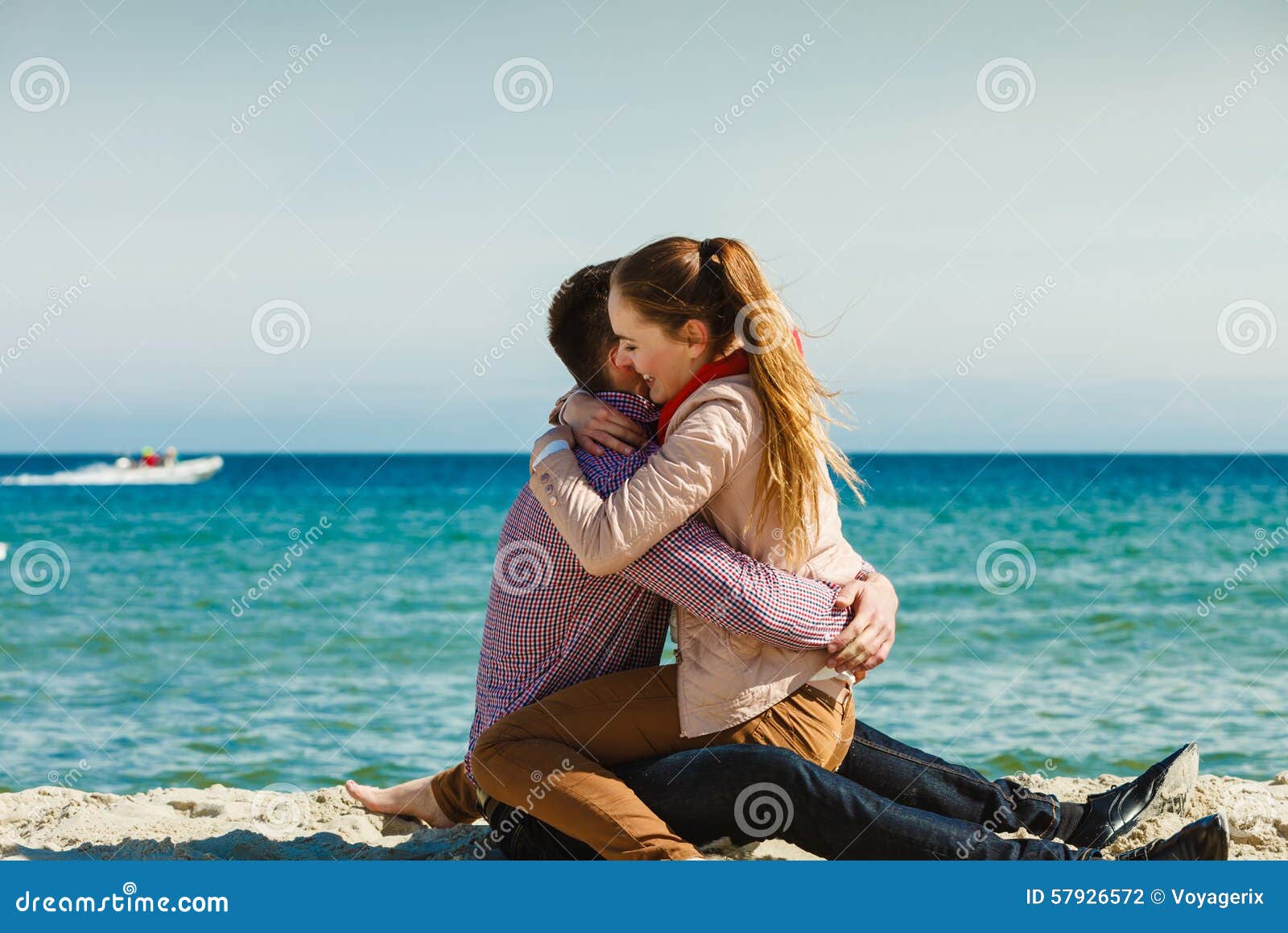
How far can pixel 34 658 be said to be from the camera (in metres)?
9.39

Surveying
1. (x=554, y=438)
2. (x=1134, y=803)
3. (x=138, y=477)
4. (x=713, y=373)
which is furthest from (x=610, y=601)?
(x=138, y=477)

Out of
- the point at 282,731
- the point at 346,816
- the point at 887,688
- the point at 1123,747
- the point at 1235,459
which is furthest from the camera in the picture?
the point at 1235,459

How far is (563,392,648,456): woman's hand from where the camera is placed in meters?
2.85

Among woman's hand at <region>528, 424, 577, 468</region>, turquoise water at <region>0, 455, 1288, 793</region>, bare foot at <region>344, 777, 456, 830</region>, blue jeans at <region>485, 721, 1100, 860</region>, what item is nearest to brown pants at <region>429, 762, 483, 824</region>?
bare foot at <region>344, 777, 456, 830</region>

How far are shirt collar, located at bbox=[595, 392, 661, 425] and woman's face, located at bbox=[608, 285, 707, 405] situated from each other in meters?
0.10

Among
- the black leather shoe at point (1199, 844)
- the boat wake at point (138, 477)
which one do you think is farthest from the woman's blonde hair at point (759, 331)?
the boat wake at point (138, 477)

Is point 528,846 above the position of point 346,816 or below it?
above

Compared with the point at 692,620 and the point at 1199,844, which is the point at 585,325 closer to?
the point at 692,620

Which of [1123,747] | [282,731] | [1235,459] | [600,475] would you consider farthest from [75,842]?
[1235,459]

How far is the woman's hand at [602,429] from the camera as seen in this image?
2850 mm

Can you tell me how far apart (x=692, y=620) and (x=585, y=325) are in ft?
2.79

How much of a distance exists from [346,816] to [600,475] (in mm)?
1769

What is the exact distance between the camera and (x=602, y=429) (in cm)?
288
